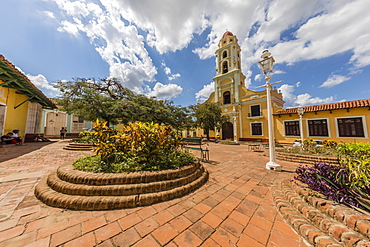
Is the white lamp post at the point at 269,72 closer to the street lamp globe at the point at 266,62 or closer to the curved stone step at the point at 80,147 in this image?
the street lamp globe at the point at 266,62

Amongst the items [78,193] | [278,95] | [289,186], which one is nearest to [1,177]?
[78,193]

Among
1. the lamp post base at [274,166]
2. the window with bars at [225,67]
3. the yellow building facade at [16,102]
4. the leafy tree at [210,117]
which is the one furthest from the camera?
the window with bars at [225,67]

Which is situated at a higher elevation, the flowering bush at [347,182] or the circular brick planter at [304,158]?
the flowering bush at [347,182]

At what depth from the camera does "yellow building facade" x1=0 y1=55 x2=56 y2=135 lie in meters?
7.38

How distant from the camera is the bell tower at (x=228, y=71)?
17.8 m

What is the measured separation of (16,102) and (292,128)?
25081 mm

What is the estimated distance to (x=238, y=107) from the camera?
17.3m

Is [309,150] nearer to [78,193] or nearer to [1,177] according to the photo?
[78,193]

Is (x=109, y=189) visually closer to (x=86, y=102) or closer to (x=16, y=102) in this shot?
(x=86, y=102)

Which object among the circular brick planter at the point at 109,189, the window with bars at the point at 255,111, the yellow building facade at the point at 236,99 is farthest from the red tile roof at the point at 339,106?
the circular brick planter at the point at 109,189

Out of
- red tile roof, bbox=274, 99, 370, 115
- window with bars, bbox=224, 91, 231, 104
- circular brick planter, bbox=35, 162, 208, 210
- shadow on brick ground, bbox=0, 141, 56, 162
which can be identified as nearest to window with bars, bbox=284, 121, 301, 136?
red tile roof, bbox=274, 99, 370, 115

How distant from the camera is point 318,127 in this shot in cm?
1205

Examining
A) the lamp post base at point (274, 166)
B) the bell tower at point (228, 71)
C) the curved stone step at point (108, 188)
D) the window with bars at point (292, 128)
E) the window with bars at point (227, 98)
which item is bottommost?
the lamp post base at point (274, 166)

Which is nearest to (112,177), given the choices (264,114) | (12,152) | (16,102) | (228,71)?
(12,152)
